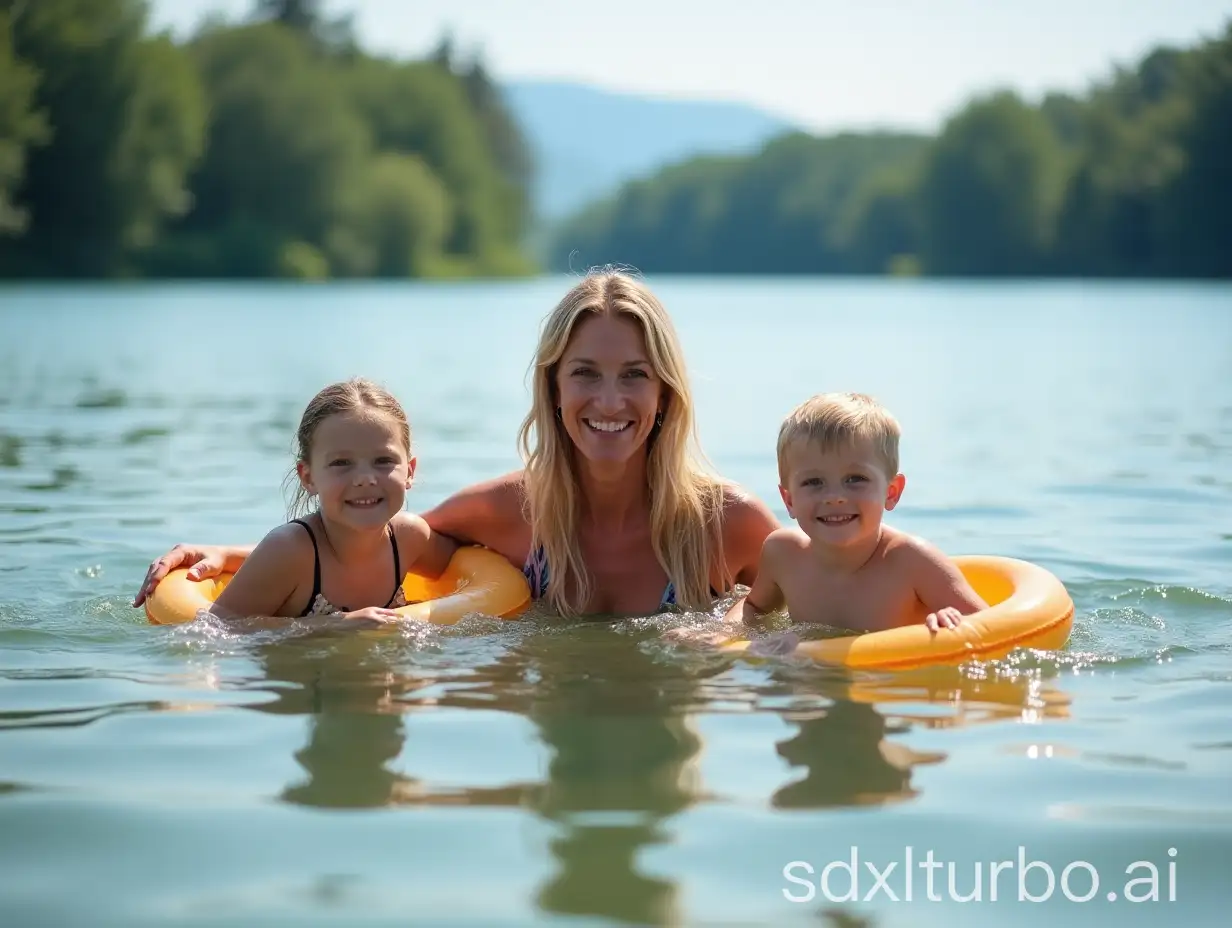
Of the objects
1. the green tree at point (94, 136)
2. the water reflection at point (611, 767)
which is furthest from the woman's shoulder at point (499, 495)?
the green tree at point (94, 136)

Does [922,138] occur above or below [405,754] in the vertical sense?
above

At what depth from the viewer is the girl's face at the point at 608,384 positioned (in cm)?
468

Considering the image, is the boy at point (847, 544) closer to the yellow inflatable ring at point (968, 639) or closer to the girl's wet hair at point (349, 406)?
the yellow inflatable ring at point (968, 639)

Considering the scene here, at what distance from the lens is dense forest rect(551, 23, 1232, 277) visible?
188 feet

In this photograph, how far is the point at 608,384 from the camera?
467 centimetres

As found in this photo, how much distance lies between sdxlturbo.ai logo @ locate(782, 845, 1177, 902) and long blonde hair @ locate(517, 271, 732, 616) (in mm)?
2141

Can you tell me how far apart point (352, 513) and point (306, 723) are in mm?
1062

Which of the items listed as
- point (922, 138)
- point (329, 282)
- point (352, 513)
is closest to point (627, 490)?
point (352, 513)

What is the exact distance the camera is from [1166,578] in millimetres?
5902

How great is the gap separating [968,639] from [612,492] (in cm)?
135

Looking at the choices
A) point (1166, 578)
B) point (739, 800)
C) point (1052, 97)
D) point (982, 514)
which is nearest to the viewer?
point (739, 800)

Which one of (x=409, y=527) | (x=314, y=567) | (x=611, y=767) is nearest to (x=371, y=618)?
(x=314, y=567)

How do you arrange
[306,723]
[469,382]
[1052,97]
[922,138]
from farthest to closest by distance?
1. [922,138]
2. [1052,97]
3. [469,382]
4. [306,723]

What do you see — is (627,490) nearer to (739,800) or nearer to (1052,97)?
(739,800)
